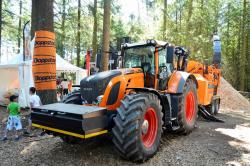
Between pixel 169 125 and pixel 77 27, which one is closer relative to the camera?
pixel 169 125

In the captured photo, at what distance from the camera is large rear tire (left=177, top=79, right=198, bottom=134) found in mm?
7856

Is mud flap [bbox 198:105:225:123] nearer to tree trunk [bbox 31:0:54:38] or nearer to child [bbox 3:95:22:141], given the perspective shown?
tree trunk [bbox 31:0:54:38]

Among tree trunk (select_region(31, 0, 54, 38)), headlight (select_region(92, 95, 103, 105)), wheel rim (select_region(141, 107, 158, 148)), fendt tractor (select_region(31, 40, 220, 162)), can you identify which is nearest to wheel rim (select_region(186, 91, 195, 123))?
fendt tractor (select_region(31, 40, 220, 162))

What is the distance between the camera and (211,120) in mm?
10930

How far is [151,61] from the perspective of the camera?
771 centimetres

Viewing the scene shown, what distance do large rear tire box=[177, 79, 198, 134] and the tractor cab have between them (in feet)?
2.09

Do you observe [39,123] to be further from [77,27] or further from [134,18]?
[77,27]

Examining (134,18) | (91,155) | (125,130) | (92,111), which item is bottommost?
(91,155)

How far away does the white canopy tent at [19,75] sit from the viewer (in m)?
13.4

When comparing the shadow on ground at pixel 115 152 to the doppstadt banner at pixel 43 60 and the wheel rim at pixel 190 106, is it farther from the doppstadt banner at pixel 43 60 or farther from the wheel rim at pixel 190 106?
the doppstadt banner at pixel 43 60

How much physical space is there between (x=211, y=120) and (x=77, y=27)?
50.6 ft

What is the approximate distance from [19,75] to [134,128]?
929cm

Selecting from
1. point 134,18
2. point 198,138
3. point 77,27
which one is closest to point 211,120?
point 198,138

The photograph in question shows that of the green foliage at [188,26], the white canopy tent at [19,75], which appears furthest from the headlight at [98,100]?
the green foliage at [188,26]
